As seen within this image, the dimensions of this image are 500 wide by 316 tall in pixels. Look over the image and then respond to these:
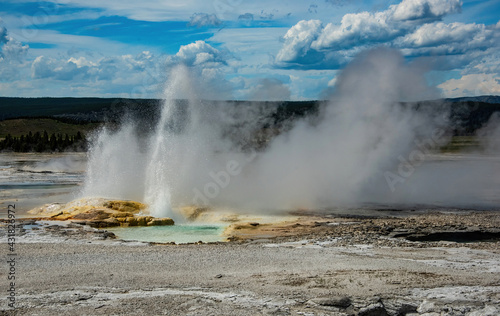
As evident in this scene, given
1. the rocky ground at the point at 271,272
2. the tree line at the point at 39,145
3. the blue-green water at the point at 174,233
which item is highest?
the tree line at the point at 39,145

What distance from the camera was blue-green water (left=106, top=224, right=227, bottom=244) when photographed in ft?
47.4

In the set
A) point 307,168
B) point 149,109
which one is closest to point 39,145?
point 149,109

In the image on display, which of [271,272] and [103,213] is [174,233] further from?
[271,272]

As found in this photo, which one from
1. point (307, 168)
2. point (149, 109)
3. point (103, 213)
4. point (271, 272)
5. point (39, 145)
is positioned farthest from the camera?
point (149, 109)

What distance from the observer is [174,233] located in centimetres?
1527

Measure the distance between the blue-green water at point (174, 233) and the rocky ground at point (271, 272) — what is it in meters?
0.61

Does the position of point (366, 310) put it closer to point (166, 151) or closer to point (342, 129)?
point (166, 151)

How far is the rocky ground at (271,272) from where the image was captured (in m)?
8.05

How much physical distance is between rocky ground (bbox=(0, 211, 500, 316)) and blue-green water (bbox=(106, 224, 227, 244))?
605 mm

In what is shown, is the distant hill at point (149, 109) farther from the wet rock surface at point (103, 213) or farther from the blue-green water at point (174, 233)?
the blue-green water at point (174, 233)

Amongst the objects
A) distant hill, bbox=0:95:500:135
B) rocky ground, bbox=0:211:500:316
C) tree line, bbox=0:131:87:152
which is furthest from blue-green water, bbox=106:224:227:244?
tree line, bbox=0:131:87:152

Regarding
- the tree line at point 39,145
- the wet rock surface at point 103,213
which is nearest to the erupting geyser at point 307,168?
the wet rock surface at point 103,213

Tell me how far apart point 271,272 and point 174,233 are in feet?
19.6

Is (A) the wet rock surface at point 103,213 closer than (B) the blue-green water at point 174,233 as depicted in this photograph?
No
